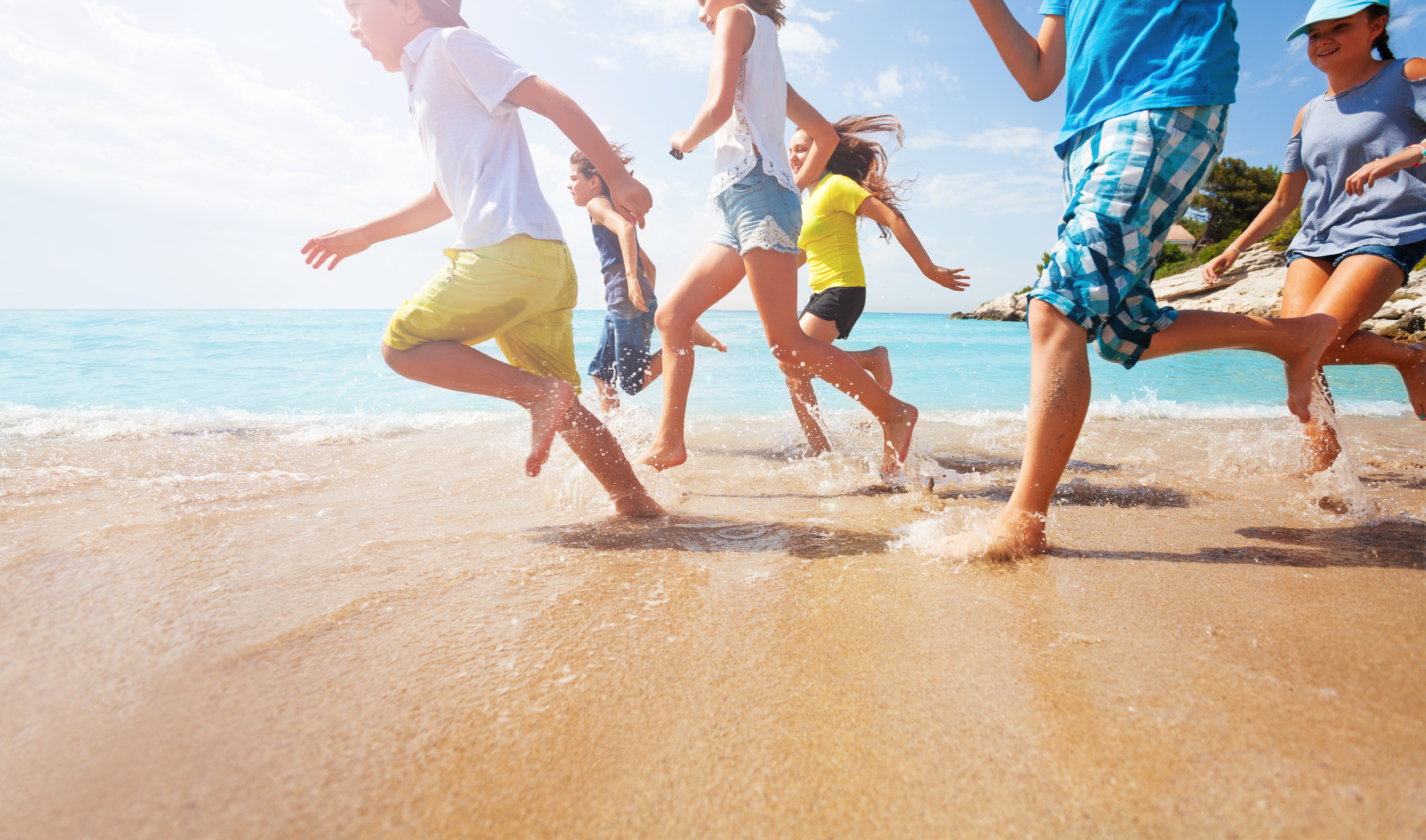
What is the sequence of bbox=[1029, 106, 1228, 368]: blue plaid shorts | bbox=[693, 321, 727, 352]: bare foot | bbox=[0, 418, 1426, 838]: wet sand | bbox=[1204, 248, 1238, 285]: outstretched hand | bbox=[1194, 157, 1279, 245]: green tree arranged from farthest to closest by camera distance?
bbox=[1194, 157, 1279, 245]: green tree
bbox=[693, 321, 727, 352]: bare foot
bbox=[1204, 248, 1238, 285]: outstretched hand
bbox=[1029, 106, 1228, 368]: blue plaid shorts
bbox=[0, 418, 1426, 838]: wet sand

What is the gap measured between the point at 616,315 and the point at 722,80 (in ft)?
6.73

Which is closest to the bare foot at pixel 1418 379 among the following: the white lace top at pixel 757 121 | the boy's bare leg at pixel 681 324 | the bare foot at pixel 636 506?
the white lace top at pixel 757 121

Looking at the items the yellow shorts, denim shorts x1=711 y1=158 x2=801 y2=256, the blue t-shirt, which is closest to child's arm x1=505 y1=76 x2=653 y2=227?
the yellow shorts

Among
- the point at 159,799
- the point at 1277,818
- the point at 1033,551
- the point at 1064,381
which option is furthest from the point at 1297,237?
the point at 159,799

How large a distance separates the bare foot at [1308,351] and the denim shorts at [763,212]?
1611mm

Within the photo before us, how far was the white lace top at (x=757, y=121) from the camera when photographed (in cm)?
260

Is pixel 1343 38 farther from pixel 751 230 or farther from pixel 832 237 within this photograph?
pixel 751 230

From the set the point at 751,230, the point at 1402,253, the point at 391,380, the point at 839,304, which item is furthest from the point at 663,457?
the point at 391,380

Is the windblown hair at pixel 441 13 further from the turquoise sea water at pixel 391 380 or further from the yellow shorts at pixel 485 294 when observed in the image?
the turquoise sea water at pixel 391 380

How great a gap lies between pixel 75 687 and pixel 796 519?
1.77 metres

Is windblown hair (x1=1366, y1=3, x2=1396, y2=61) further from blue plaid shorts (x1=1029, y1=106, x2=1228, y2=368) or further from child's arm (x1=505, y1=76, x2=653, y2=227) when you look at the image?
child's arm (x1=505, y1=76, x2=653, y2=227)

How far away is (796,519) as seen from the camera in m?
2.24

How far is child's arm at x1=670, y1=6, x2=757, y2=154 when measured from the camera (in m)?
2.40

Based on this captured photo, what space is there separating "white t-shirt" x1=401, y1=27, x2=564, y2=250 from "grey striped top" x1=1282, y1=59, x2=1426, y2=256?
3.18 m
